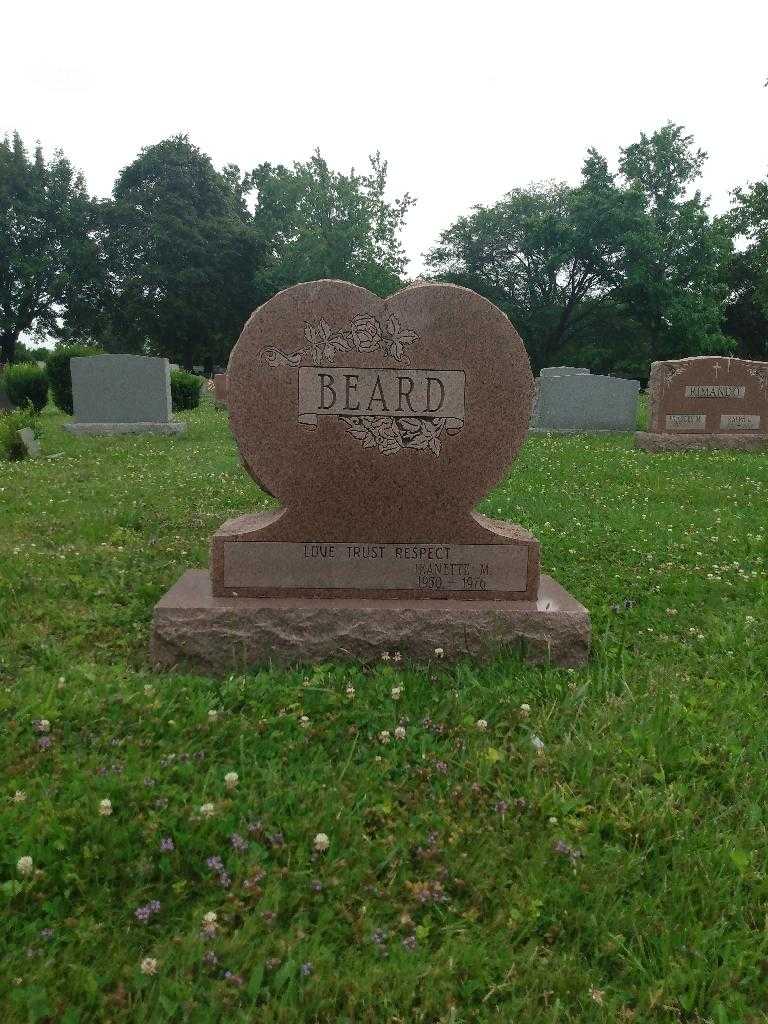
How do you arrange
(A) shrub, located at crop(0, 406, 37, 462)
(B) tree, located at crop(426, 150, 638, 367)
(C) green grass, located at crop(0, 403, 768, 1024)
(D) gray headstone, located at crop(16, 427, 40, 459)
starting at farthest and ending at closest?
(B) tree, located at crop(426, 150, 638, 367)
(D) gray headstone, located at crop(16, 427, 40, 459)
(A) shrub, located at crop(0, 406, 37, 462)
(C) green grass, located at crop(0, 403, 768, 1024)

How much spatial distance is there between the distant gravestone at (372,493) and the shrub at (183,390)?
56.1ft

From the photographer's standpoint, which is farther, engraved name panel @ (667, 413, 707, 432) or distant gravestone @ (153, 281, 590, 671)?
engraved name panel @ (667, 413, 707, 432)

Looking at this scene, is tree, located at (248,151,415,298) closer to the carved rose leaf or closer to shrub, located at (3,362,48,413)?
shrub, located at (3,362,48,413)

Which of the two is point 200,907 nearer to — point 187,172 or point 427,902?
point 427,902

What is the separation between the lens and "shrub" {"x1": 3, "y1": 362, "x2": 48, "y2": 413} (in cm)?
1716

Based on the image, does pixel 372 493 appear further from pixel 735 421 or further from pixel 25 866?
pixel 735 421

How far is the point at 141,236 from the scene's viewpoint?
38.6 metres

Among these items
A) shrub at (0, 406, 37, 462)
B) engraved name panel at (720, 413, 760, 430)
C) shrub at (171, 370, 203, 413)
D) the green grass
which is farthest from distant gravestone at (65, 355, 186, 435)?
engraved name panel at (720, 413, 760, 430)

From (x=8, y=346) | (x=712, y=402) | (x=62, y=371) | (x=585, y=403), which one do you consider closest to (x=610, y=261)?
(x=585, y=403)

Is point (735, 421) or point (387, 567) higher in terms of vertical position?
point (735, 421)

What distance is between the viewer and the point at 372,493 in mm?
3896

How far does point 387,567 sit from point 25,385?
16326mm

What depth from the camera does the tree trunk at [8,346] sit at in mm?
40750

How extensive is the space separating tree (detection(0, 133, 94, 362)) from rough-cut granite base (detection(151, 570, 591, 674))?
40.0 meters
